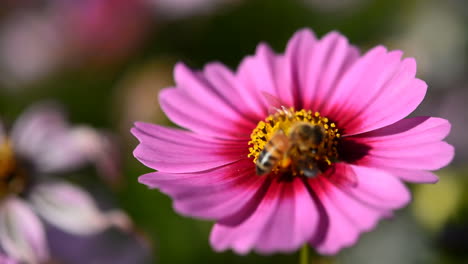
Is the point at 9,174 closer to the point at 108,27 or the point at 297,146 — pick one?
the point at 297,146

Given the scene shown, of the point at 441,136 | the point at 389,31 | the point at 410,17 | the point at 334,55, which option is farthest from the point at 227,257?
the point at 410,17

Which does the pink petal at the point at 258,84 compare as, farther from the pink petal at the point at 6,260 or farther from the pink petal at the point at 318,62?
the pink petal at the point at 6,260

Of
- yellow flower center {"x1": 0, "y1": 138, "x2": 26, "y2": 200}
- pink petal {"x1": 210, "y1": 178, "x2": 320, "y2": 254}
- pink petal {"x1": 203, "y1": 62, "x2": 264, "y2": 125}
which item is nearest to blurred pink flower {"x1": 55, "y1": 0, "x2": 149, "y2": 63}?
yellow flower center {"x1": 0, "y1": 138, "x2": 26, "y2": 200}

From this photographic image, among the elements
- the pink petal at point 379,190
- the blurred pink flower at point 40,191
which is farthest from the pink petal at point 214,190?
the blurred pink flower at point 40,191

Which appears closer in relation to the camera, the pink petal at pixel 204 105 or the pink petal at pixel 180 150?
the pink petal at pixel 180 150

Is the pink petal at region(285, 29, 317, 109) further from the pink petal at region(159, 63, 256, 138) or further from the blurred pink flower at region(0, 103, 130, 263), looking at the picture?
the blurred pink flower at region(0, 103, 130, 263)

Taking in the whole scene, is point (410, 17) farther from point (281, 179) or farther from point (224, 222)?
point (224, 222)
